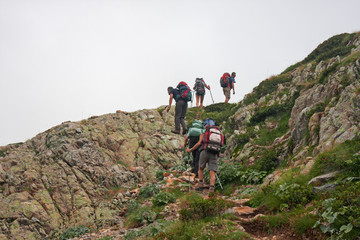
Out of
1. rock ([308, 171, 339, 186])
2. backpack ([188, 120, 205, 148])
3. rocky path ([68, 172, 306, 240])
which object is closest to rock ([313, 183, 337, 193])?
rock ([308, 171, 339, 186])

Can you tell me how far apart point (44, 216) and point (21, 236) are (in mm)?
1246

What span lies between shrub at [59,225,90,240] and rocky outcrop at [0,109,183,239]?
0.77 metres

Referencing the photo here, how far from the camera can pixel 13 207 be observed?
488 inches

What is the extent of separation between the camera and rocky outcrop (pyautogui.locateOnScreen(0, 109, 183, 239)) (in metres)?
12.5

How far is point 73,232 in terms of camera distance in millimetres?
11461

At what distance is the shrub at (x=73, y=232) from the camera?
11328 mm

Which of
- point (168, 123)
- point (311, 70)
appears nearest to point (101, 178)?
point (168, 123)

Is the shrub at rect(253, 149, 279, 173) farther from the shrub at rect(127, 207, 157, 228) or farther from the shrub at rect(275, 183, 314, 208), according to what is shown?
the shrub at rect(127, 207, 157, 228)

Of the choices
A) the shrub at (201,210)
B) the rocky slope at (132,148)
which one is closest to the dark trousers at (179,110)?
the rocky slope at (132,148)

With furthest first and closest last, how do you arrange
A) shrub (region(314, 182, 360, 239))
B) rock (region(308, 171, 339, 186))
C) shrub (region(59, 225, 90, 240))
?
1. shrub (region(59, 225, 90, 240))
2. rock (region(308, 171, 339, 186))
3. shrub (region(314, 182, 360, 239))

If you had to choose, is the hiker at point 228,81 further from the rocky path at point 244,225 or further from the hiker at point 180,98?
the rocky path at point 244,225

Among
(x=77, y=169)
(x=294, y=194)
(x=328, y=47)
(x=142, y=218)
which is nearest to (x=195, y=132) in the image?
(x=142, y=218)

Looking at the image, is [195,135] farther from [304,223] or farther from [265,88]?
[265,88]

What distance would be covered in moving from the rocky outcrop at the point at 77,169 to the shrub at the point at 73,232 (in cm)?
77
